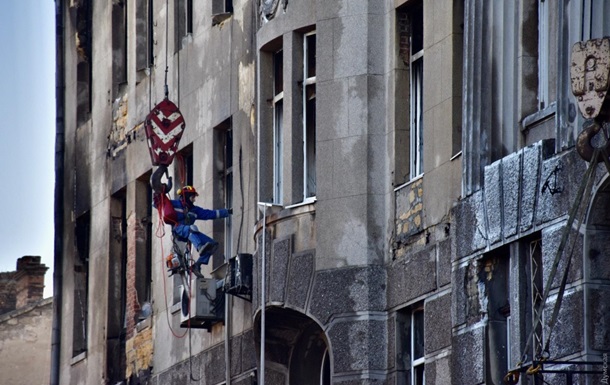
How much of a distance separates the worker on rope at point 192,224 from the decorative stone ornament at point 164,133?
37.0 inches

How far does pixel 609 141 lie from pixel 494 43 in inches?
133

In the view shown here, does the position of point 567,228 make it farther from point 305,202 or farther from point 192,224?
point 192,224

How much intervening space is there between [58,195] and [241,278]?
1155 cm

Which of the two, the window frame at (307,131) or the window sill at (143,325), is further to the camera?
the window sill at (143,325)

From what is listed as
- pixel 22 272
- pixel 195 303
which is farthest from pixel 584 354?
pixel 22 272

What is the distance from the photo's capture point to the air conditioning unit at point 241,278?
30.1 m

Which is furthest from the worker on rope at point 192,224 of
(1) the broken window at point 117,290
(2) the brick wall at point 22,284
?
(2) the brick wall at point 22,284

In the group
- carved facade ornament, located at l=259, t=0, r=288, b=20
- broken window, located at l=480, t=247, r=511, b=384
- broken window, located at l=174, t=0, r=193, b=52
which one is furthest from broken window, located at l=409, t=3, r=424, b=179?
broken window, located at l=174, t=0, r=193, b=52

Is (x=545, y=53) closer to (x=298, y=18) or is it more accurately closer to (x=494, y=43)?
(x=494, y=43)

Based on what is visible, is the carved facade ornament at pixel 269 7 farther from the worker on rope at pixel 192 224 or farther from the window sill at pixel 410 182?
the worker on rope at pixel 192 224

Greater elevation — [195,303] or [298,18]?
[298,18]

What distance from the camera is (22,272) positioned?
→ 2197 inches

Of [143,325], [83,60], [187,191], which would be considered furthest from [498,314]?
A: [83,60]

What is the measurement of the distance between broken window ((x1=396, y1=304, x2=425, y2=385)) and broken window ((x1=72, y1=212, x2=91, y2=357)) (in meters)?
13.6
